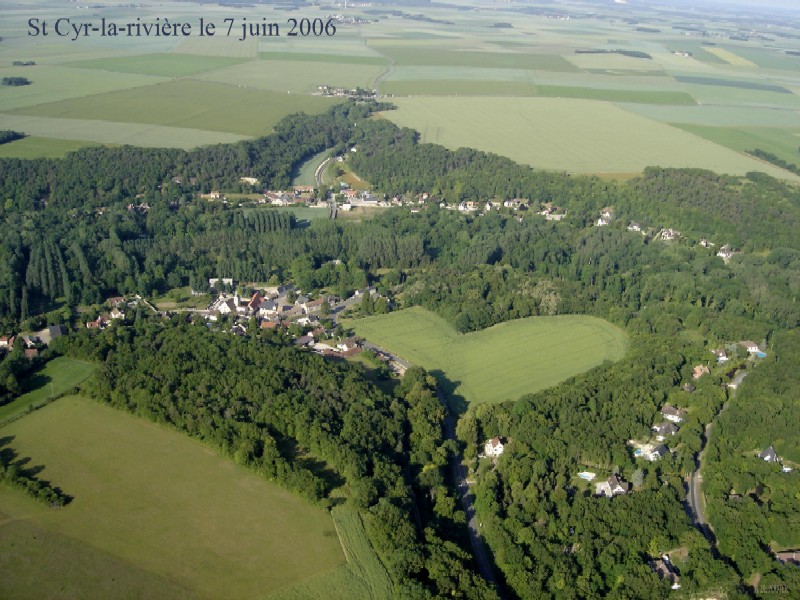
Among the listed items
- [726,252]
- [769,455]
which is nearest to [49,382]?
[769,455]

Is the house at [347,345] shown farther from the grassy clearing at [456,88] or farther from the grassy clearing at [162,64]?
Result: the grassy clearing at [162,64]

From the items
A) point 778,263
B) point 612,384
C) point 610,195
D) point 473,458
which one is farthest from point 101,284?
point 778,263


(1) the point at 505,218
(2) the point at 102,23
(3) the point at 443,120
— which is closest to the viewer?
(1) the point at 505,218

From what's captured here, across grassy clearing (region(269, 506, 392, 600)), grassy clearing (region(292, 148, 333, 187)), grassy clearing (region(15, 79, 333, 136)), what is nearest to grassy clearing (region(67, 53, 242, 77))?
grassy clearing (region(15, 79, 333, 136))

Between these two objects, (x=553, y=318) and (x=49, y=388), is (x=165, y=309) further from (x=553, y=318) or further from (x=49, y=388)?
(x=553, y=318)

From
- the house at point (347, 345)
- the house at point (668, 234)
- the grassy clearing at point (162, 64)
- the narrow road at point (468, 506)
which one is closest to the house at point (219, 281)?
the house at point (347, 345)

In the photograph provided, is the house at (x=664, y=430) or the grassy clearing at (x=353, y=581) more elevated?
the house at (x=664, y=430)

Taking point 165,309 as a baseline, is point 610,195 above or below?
above
